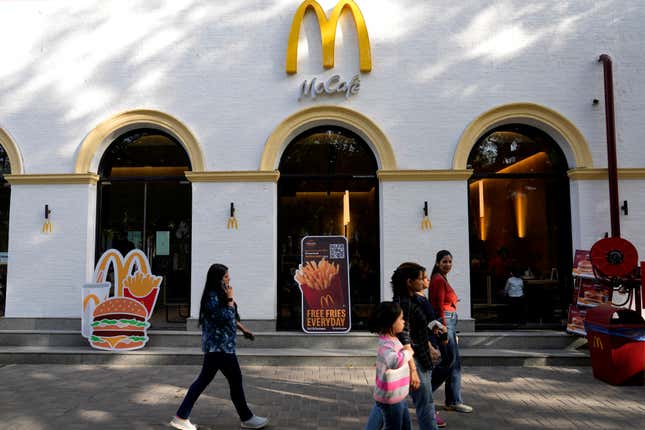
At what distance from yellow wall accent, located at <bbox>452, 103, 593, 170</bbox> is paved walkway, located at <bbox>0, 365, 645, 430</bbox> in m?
3.65

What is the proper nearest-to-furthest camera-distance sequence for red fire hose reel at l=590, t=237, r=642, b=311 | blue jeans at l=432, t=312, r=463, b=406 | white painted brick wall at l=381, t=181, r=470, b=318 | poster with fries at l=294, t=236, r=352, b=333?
1. blue jeans at l=432, t=312, r=463, b=406
2. red fire hose reel at l=590, t=237, r=642, b=311
3. poster with fries at l=294, t=236, r=352, b=333
4. white painted brick wall at l=381, t=181, r=470, b=318

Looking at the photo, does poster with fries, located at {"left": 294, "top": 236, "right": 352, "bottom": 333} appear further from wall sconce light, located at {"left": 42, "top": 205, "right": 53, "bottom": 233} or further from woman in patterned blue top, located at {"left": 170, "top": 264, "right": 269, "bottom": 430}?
wall sconce light, located at {"left": 42, "top": 205, "right": 53, "bottom": 233}

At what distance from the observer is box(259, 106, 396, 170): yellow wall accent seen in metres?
8.95

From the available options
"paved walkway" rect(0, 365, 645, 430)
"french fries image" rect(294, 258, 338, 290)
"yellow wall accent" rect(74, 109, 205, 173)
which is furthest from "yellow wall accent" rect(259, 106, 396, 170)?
"paved walkway" rect(0, 365, 645, 430)

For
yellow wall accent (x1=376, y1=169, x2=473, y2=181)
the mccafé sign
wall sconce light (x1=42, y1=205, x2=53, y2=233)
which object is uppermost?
the mccafé sign

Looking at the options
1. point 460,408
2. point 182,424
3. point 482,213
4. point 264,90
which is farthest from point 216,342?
point 482,213

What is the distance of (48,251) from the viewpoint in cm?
902

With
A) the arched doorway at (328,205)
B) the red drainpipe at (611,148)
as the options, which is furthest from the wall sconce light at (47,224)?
the red drainpipe at (611,148)

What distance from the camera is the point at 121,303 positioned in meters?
8.24

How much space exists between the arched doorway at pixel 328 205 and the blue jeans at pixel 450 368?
3574 millimetres

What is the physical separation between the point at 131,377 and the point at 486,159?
7.15m

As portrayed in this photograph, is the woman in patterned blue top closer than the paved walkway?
Yes

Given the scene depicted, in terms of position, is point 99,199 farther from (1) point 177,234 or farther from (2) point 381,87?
(2) point 381,87

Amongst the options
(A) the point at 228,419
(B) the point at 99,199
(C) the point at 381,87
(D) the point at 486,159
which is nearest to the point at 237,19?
(C) the point at 381,87
